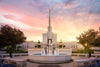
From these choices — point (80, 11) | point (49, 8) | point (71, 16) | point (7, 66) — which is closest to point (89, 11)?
point (80, 11)

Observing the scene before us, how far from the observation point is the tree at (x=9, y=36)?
77.6 feet

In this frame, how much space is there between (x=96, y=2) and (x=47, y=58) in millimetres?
12256

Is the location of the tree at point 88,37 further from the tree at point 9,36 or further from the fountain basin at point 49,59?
the tree at point 9,36

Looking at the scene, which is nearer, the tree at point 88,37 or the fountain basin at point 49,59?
the fountain basin at point 49,59

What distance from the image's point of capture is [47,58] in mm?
13859

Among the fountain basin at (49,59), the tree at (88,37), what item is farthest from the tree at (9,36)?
the tree at (88,37)

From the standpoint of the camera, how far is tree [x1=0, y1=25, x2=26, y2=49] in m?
23.7

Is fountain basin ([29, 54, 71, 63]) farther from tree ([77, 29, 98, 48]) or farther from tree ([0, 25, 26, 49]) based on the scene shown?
tree ([77, 29, 98, 48])

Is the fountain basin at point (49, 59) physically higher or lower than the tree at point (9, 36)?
lower

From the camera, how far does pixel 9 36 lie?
24.7 metres

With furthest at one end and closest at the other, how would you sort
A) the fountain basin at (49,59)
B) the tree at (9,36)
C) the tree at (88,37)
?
the tree at (88,37), the tree at (9,36), the fountain basin at (49,59)

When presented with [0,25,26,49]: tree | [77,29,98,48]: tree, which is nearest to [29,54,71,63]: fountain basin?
[0,25,26,49]: tree

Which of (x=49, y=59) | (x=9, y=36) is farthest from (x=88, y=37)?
(x=9, y=36)

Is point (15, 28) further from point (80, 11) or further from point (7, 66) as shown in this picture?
point (7, 66)
